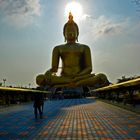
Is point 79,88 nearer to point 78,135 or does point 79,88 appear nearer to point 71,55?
point 71,55

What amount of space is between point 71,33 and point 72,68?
5.09 m

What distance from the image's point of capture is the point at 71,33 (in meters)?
50.1

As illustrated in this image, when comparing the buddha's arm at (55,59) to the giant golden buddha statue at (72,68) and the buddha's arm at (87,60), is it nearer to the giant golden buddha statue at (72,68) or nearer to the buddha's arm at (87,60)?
the giant golden buddha statue at (72,68)

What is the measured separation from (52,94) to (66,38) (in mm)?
8290

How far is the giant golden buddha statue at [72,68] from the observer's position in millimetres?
47969

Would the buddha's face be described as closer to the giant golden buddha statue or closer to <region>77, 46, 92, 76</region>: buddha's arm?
the giant golden buddha statue

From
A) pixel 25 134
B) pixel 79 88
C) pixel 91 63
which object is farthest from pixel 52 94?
pixel 25 134

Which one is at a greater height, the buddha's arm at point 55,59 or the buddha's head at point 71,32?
the buddha's head at point 71,32

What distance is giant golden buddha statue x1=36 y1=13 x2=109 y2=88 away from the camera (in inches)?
1889

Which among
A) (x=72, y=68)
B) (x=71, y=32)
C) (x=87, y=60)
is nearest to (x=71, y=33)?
(x=71, y=32)

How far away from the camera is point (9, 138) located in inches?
356

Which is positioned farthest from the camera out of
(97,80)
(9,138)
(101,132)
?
(97,80)

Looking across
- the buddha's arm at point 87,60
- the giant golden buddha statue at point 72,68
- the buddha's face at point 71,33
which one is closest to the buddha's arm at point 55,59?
the giant golden buddha statue at point 72,68

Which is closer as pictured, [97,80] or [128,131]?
[128,131]
